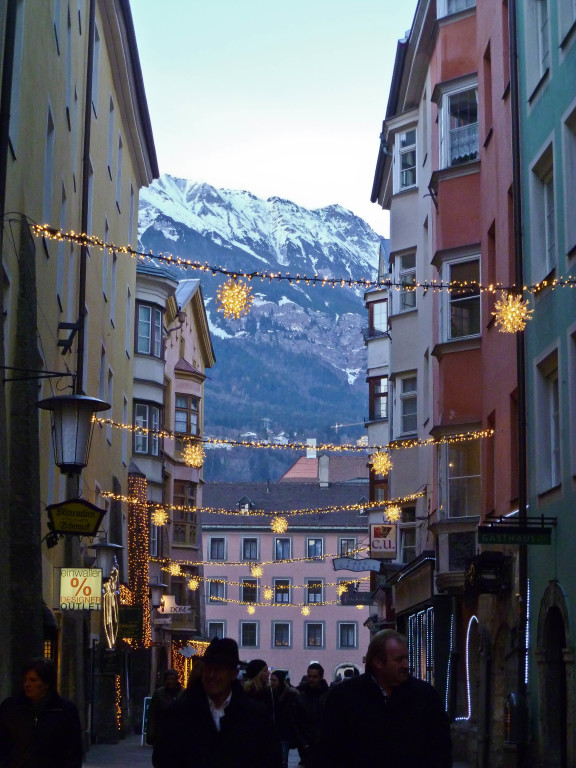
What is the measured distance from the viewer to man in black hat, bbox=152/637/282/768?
20.1 feet

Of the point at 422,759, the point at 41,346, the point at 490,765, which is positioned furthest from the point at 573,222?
the point at 422,759

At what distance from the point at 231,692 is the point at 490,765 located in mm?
19630

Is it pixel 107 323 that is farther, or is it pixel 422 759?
pixel 107 323

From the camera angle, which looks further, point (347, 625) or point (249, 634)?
point (249, 634)

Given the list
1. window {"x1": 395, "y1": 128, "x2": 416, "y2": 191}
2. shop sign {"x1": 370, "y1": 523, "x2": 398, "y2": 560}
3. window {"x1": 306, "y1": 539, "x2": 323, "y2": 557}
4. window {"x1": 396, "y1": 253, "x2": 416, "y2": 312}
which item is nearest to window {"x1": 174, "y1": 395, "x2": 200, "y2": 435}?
shop sign {"x1": 370, "y1": 523, "x2": 398, "y2": 560}

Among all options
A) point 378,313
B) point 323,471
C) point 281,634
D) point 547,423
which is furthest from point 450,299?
point 323,471

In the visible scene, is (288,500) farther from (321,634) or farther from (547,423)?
(547,423)

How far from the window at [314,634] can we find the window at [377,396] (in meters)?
42.6

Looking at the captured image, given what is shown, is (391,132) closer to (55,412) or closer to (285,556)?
(55,412)

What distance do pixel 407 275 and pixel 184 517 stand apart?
85.8 ft

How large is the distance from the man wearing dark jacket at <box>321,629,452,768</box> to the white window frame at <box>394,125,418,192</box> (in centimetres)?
3210

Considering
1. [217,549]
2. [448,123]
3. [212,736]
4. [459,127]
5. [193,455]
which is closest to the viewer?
[212,736]

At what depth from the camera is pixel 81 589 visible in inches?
849

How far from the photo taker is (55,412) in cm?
1711
